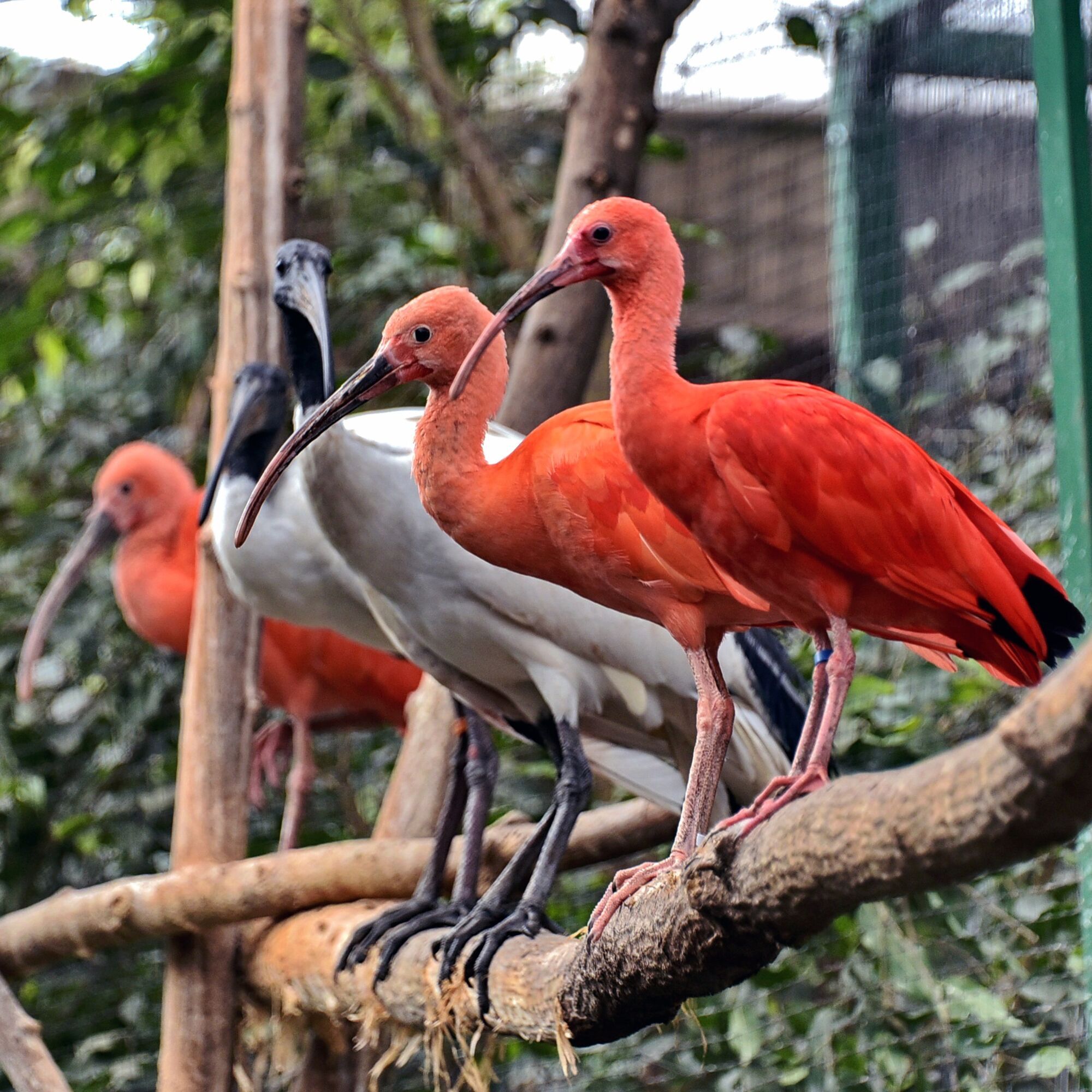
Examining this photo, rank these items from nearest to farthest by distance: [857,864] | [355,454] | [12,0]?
[857,864]
[355,454]
[12,0]

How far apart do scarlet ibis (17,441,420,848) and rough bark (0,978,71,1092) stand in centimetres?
84

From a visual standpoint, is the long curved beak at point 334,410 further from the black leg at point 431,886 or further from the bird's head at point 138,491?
the bird's head at point 138,491

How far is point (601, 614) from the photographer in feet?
7.88

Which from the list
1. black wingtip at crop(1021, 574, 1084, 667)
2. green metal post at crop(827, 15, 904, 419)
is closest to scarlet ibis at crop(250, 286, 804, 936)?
black wingtip at crop(1021, 574, 1084, 667)

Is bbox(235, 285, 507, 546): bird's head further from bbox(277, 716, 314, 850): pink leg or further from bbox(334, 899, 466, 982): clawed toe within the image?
bbox(277, 716, 314, 850): pink leg

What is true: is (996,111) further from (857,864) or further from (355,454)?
(857,864)

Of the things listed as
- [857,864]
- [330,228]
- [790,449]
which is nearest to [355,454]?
[790,449]

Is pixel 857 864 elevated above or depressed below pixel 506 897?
above

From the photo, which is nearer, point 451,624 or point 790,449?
point 790,449

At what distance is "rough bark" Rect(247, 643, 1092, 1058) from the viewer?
82 centimetres

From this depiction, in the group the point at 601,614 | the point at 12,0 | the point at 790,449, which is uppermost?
the point at 12,0

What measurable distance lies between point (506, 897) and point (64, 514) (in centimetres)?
235

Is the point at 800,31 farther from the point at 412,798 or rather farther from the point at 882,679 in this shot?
the point at 412,798

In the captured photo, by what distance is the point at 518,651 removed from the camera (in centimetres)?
239
